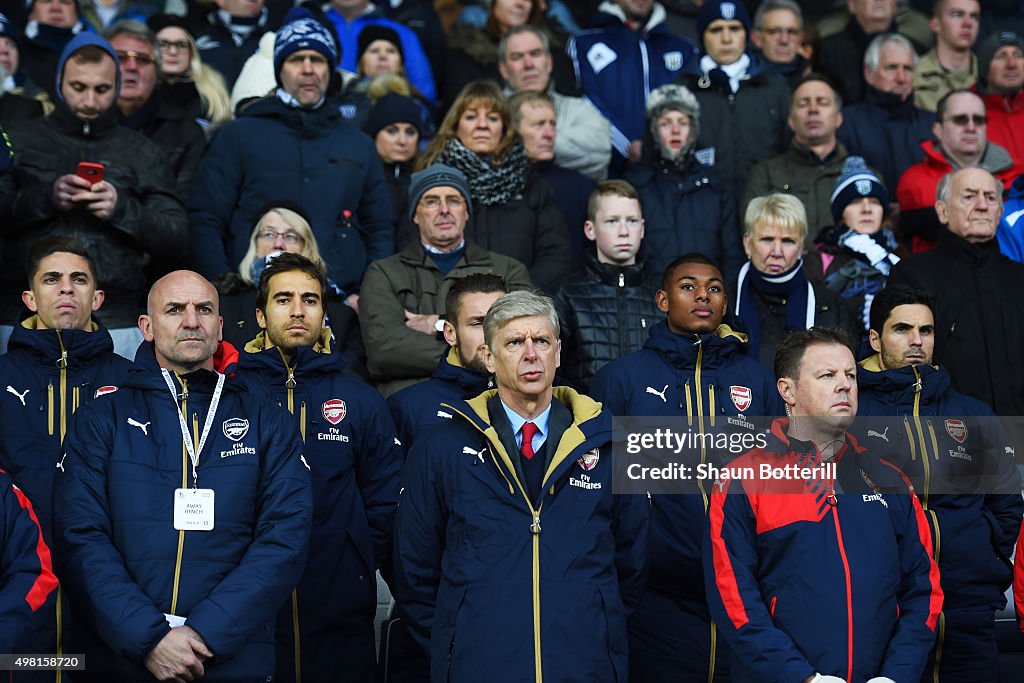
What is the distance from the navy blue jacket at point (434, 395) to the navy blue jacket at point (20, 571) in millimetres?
1776

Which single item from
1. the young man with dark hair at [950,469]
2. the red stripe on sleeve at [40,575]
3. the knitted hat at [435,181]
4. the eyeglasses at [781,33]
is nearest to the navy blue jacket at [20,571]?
A: the red stripe on sleeve at [40,575]

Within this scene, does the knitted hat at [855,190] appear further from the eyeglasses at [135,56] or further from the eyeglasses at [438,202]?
the eyeglasses at [135,56]

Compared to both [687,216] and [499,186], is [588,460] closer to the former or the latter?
[499,186]

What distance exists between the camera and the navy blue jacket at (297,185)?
7.98 meters

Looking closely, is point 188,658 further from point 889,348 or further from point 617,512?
point 889,348

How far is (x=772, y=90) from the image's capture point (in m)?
9.54

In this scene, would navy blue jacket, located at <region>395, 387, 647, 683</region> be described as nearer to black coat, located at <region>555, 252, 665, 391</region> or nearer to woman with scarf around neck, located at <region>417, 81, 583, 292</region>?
black coat, located at <region>555, 252, 665, 391</region>

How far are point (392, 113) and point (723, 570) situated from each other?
4646 millimetres

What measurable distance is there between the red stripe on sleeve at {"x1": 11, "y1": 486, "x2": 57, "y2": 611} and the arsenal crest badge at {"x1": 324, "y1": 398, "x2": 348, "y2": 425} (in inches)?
54.5

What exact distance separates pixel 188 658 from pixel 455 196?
11.1ft

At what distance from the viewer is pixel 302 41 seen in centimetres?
820

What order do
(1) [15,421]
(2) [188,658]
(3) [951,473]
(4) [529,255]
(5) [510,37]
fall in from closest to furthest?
(2) [188,658], (1) [15,421], (3) [951,473], (4) [529,255], (5) [510,37]

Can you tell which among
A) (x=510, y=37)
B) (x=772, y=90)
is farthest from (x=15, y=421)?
(x=772, y=90)

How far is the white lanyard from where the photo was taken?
5227mm
